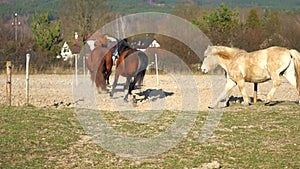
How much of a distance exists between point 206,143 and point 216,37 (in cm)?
2833

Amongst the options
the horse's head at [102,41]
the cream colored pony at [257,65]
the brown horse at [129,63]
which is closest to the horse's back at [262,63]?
the cream colored pony at [257,65]

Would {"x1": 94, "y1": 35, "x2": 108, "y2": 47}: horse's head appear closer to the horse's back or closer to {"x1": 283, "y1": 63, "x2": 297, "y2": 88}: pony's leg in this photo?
the horse's back

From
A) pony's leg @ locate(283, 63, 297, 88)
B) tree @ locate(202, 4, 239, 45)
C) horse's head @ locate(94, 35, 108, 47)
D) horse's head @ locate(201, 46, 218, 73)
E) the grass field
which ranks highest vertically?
tree @ locate(202, 4, 239, 45)

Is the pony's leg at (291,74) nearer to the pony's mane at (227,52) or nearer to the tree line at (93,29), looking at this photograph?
the pony's mane at (227,52)

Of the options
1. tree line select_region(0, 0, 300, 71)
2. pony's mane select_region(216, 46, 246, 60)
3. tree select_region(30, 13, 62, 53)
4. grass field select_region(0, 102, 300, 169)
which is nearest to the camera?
grass field select_region(0, 102, 300, 169)

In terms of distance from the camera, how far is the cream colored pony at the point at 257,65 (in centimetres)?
1328

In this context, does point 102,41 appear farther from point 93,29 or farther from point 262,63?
point 93,29

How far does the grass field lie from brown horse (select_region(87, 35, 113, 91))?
5.89 meters

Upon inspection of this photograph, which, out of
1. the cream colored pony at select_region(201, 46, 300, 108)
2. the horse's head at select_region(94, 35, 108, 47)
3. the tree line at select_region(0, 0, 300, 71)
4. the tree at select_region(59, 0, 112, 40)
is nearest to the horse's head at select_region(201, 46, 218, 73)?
the cream colored pony at select_region(201, 46, 300, 108)

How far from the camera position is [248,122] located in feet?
35.6

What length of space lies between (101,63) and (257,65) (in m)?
5.87

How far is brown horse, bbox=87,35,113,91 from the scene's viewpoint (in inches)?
691

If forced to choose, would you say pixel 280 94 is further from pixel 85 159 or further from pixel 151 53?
pixel 151 53

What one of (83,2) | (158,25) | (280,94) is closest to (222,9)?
(158,25)
